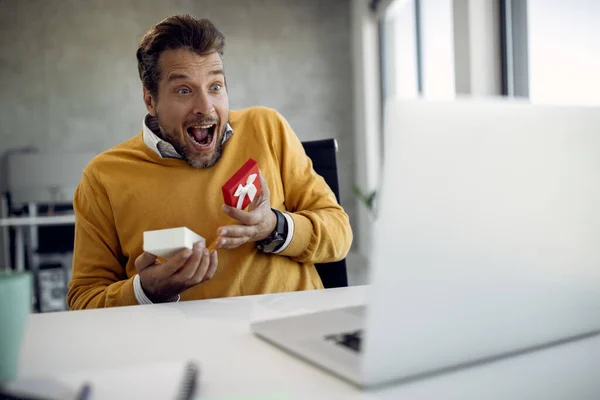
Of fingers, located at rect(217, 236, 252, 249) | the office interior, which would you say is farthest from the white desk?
fingers, located at rect(217, 236, 252, 249)

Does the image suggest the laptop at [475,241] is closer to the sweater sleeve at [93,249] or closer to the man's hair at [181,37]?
the sweater sleeve at [93,249]

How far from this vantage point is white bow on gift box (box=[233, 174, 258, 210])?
948 mm

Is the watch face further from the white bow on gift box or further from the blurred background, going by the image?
the blurred background

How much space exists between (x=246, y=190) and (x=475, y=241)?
1.91 feet

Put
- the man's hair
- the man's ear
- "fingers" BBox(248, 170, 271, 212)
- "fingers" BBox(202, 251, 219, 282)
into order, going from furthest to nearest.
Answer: the man's ear
the man's hair
"fingers" BBox(248, 170, 271, 212)
"fingers" BBox(202, 251, 219, 282)

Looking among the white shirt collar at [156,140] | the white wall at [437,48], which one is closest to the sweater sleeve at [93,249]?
the white shirt collar at [156,140]

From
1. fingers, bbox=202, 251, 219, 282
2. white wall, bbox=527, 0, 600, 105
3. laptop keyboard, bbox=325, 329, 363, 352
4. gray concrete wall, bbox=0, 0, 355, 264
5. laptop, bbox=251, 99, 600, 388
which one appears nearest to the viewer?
laptop, bbox=251, 99, 600, 388

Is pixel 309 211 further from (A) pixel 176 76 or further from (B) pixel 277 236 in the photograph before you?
(A) pixel 176 76

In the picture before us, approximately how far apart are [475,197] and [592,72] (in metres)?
2.10

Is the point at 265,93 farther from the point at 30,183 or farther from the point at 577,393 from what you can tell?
the point at 577,393

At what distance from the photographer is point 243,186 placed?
3.13ft

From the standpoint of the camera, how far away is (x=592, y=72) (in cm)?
217

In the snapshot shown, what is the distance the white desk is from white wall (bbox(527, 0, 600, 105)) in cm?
182

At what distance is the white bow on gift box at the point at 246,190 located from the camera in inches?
37.3
